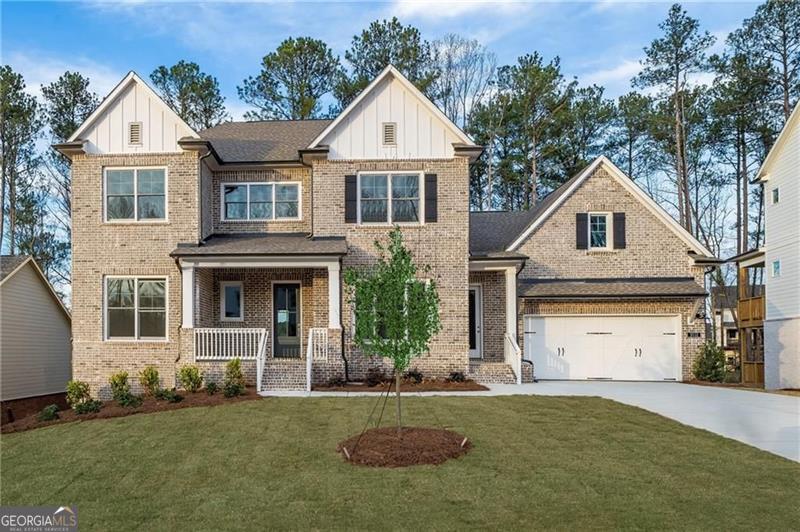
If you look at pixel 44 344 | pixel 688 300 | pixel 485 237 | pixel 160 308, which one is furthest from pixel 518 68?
pixel 44 344

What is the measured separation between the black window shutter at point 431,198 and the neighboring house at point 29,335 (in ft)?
42.7

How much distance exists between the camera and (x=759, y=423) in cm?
1078

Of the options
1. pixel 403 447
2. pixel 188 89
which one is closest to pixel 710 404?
pixel 403 447

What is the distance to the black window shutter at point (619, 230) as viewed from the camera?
18359 mm

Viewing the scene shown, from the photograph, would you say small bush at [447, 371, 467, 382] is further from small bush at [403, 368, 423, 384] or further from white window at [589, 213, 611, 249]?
white window at [589, 213, 611, 249]

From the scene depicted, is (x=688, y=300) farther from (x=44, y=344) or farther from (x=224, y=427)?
(x=44, y=344)

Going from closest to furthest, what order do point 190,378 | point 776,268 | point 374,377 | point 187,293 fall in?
point 190,378, point 187,293, point 374,377, point 776,268

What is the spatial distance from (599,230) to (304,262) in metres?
9.10

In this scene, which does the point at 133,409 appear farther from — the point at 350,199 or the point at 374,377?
the point at 350,199

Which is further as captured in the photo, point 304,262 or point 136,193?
point 136,193

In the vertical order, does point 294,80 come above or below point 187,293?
above

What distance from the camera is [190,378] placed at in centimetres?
1426

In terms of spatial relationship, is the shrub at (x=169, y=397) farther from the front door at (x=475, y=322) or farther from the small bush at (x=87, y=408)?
the front door at (x=475, y=322)

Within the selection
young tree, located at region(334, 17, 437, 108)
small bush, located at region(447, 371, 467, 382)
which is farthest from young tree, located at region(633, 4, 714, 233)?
small bush, located at region(447, 371, 467, 382)
